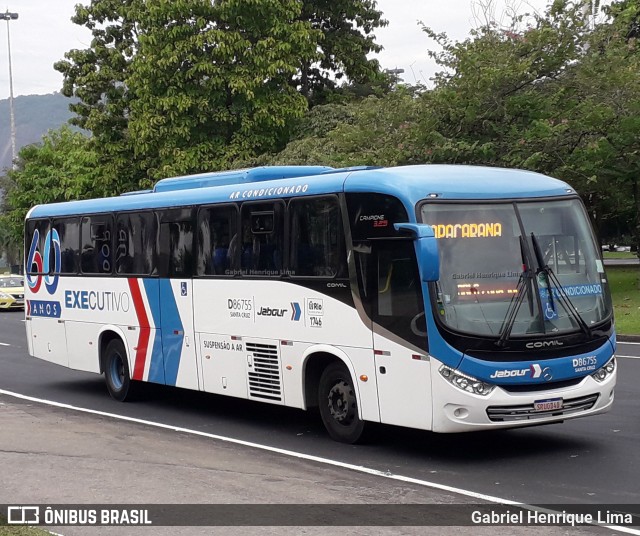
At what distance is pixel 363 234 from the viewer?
1132 cm

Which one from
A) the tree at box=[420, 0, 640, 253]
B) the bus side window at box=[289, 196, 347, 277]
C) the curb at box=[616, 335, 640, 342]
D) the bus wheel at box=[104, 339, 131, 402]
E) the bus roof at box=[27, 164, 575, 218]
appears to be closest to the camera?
the bus roof at box=[27, 164, 575, 218]

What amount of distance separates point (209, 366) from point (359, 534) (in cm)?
645

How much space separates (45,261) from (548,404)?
34.2 feet

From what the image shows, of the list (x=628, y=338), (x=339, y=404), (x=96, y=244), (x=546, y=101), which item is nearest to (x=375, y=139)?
(x=546, y=101)

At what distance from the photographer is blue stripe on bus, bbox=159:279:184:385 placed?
14609mm

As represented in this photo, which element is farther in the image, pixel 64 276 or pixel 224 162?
pixel 224 162

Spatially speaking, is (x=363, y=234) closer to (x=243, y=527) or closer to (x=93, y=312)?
(x=243, y=527)

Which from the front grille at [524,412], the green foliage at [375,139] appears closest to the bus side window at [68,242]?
the front grille at [524,412]

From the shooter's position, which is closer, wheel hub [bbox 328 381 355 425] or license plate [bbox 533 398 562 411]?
license plate [bbox 533 398 562 411]

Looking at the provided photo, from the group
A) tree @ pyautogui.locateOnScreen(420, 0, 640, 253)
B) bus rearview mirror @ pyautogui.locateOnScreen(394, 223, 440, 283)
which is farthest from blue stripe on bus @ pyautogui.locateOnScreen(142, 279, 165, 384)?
tree @ pyautogui.locateOnScreen(420, 0, 640, 253)

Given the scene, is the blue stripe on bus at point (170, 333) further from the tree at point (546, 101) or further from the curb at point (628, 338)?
the tree at point (546, 101)

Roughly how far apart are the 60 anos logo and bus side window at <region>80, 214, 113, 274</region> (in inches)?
35.8

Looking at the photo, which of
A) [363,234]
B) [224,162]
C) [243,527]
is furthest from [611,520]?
[224,162]

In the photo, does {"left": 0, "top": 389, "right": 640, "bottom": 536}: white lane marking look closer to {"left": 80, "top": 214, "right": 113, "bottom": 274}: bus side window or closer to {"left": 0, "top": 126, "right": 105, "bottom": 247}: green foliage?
{"left": 80, "top": 214, "right": 113, "bottom": 274}: bus side window
